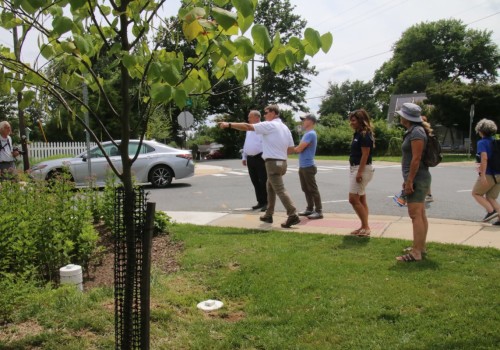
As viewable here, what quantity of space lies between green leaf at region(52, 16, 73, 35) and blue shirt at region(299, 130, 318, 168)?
5.90 metres

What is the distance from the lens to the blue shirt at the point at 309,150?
7.55m

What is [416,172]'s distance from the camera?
4.78m

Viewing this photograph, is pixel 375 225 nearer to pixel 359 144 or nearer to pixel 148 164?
pixel 359 144

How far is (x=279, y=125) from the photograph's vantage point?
691 centimetres

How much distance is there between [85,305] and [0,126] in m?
5.72

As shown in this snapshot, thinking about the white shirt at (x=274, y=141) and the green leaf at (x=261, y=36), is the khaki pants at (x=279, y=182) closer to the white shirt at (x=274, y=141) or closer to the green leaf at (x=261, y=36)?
the white shirt at (x=274, y=141)

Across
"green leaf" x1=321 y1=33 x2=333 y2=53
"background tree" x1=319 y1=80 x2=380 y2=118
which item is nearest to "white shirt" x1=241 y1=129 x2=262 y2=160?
"green leaf" x1=321 y1=33 x2=333 y2=53

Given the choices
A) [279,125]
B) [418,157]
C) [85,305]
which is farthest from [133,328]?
[279,125]

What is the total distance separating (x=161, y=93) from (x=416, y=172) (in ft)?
11.8

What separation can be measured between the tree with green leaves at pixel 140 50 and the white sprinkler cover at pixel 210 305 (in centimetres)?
131

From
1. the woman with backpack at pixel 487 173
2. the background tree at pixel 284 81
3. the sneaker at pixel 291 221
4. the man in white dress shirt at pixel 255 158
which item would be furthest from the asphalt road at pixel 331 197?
the background tree at pixel 284 81

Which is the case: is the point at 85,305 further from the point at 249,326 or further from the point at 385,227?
the point at 385,227

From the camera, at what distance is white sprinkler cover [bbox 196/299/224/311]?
3930 mm

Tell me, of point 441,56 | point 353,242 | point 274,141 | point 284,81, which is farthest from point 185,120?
point 441,56
